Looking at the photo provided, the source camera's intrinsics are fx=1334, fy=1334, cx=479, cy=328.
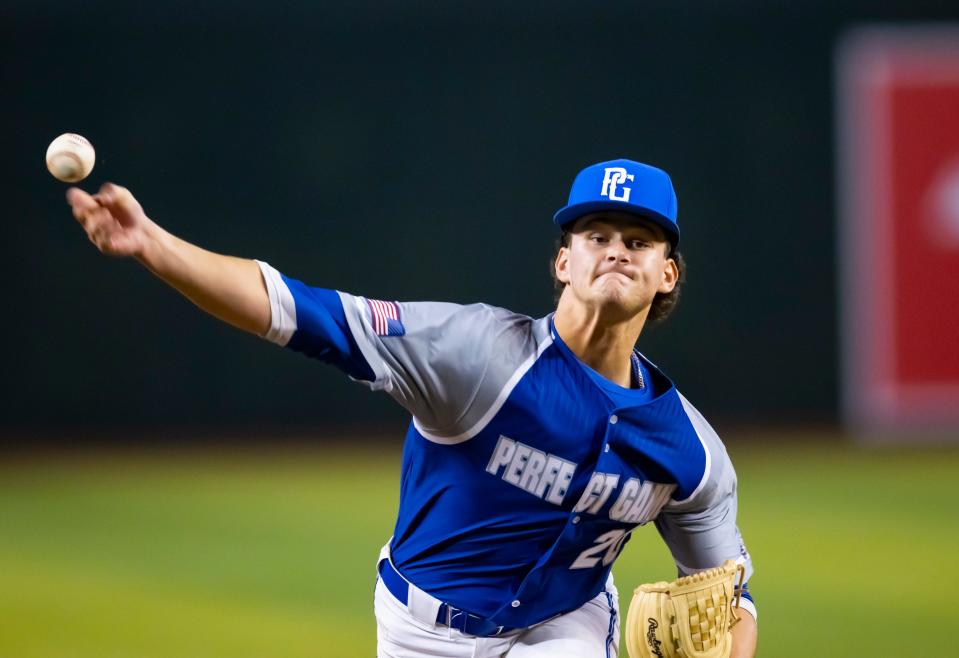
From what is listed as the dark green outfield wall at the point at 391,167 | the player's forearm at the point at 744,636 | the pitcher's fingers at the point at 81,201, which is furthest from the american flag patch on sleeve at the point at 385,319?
the dark green outfield wall at the point at 391,167

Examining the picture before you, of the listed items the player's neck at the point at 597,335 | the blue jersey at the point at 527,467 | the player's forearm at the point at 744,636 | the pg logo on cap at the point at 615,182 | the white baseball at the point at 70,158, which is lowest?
the player's forearm at the point at 744,636

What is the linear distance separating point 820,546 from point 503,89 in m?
6.34

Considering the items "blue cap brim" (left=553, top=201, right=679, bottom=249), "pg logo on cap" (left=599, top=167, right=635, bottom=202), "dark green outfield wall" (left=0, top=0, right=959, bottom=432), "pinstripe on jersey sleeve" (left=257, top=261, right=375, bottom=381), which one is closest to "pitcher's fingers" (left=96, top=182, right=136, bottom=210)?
"pinstripe on jersey sleeve" (left=257, top=261, right=375, bottom=381)

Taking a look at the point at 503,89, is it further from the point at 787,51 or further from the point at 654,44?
the point at 787,51

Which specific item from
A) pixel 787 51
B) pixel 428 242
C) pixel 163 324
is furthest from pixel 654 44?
pixel 163 324

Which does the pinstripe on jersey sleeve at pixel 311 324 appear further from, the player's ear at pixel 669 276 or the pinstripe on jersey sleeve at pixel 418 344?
the player's ear at pixel 669 276

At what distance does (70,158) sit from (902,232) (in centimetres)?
1162

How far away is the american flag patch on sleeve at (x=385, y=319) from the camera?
11.5 feet

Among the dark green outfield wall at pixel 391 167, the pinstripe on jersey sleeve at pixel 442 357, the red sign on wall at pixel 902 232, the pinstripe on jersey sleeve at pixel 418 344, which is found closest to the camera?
the pinstripe on jersey sleeve at pixel 418 344

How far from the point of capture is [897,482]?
11453 millimetres

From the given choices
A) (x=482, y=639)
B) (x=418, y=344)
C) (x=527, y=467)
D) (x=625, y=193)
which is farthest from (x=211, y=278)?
(x=482, y=639)

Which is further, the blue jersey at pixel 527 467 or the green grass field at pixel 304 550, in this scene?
the green grass field at pixel 304 550

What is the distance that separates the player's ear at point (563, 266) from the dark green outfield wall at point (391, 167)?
30.6 feet

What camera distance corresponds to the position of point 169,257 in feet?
9.80
